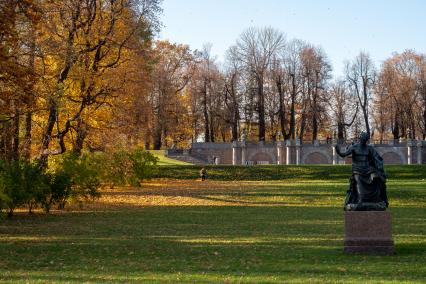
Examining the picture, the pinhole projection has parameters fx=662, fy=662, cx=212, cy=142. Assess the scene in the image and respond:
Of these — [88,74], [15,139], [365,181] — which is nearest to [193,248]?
[365,181]

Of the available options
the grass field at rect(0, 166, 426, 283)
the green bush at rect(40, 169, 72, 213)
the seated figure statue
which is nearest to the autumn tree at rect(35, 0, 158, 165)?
the green bush at rect(40, 169, 72, 213)

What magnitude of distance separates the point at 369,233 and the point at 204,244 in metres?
3.51

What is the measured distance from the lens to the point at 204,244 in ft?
45.3

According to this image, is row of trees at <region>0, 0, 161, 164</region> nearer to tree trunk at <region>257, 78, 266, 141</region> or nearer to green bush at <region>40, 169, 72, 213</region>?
green bush at <region>40, 169, 72, 213</region>

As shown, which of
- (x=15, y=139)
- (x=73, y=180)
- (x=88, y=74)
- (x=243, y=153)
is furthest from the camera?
(x=243, y=153)

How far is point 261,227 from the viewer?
57.4ft

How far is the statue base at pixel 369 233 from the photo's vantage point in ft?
39.4

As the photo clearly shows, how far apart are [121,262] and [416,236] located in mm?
7194

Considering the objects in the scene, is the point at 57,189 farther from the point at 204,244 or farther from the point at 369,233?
the point at 369,233

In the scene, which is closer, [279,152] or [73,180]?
[73,180]

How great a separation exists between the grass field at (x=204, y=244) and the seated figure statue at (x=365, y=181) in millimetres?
951

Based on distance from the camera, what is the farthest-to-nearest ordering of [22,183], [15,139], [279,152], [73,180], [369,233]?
1. [279,152]
2. [15,139]
3. [73,180]
4. [22,183]
5. [369,233]

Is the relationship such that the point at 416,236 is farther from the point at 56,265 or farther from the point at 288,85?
the point at 288,85

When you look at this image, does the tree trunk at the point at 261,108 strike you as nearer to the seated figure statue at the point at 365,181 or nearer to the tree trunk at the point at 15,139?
the tree trunk at the point at 15,139
